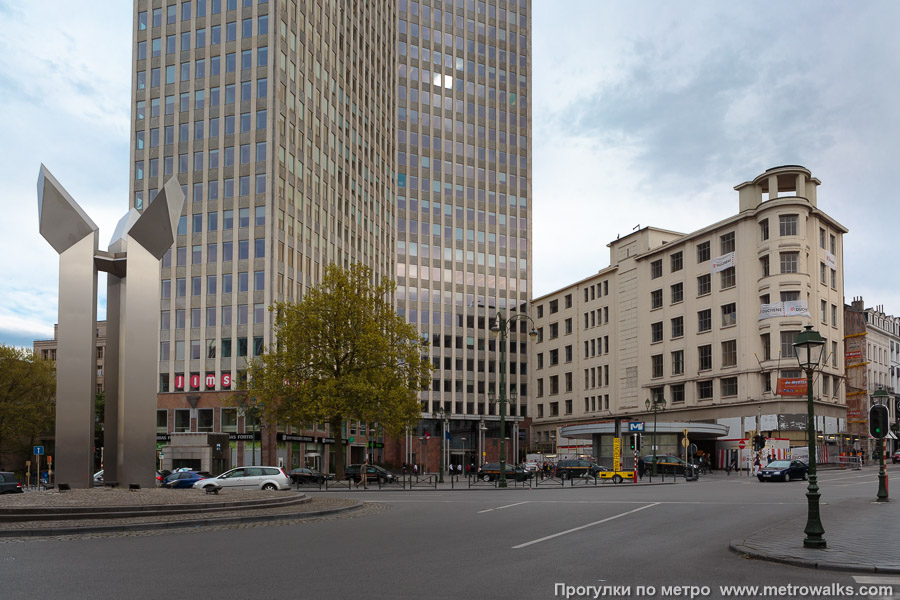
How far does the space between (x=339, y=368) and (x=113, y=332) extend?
25.3 m

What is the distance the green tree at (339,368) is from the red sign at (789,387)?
3510cm

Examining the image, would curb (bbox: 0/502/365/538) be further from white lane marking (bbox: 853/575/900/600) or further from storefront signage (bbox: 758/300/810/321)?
storefront signage (bbox: 758/300/810/321)

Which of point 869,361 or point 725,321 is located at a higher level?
point 725,321

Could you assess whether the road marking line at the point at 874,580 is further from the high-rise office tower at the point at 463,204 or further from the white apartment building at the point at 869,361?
the high-rise office tower at the point at 463,204

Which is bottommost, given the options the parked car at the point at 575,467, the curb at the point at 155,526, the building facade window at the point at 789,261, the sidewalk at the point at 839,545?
the parked car at the point at 575,467

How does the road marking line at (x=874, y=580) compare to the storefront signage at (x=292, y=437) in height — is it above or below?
above

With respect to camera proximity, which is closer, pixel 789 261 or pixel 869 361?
pixel 789 261

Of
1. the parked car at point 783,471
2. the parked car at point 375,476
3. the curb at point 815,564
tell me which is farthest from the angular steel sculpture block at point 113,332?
the parked car at point 783,471

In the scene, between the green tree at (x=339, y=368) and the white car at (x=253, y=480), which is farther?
the green tree at (x=339, y=368)

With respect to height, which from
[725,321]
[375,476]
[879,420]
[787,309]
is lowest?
[375,476]

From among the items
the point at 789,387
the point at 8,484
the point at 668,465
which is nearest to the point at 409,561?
the point at 8,484

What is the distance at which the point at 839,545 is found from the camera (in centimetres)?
1429

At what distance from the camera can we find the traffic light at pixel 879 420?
25297mm

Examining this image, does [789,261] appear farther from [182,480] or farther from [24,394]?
[24,394]
